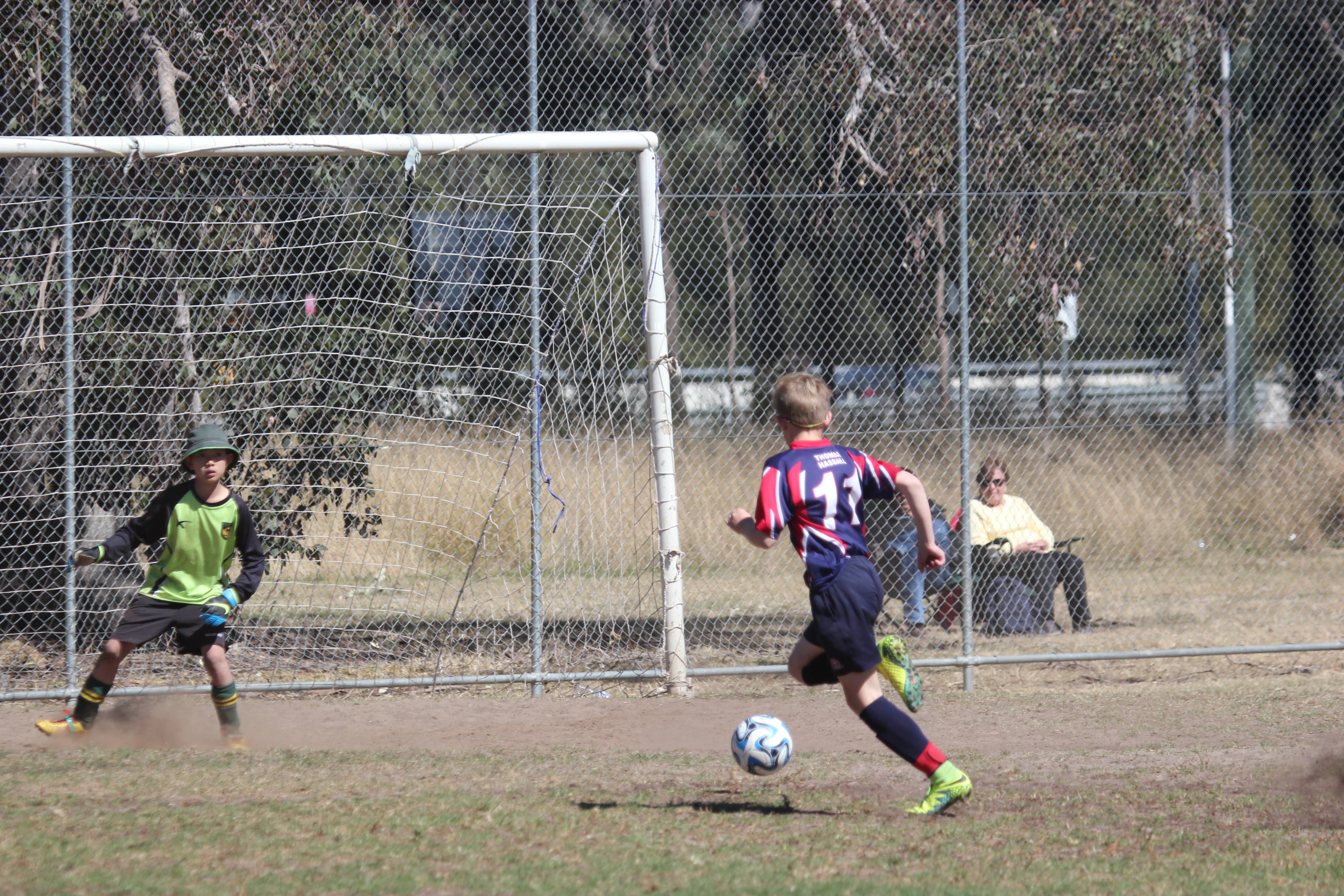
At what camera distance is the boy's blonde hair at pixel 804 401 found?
4953 mm

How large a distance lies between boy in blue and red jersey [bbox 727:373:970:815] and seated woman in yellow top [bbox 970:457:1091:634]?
424 cm

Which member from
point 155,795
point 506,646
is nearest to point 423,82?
point 506,646

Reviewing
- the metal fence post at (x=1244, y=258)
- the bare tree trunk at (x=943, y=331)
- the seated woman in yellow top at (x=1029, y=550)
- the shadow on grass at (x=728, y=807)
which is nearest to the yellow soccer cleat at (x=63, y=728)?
the shadow on grass at (x=728, y=807)

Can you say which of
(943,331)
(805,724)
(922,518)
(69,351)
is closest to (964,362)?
(943,331)

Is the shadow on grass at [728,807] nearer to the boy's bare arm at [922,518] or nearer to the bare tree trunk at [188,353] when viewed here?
the boy's bare arm at [922,518]

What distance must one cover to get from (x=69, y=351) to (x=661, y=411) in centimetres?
Result: 326

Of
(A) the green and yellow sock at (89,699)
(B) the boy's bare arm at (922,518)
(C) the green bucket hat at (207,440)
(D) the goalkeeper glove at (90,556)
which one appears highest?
(C) the green bucket hat at (207,440)

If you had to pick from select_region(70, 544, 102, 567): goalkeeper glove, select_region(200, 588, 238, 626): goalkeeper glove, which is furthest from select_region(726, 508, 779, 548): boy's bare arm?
select_region(70, 544, 102, 567): goalkeeper glove

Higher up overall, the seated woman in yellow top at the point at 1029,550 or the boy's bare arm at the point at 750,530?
the boy's bare arm at the point at 750,530

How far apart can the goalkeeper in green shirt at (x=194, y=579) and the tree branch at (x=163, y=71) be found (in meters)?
2.80

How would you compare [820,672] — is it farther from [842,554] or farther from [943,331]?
[943,331]

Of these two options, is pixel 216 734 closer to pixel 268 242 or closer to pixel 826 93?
pixel 268 242

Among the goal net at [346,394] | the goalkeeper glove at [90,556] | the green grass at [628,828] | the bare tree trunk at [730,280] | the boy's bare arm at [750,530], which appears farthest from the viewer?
the bare tree trunk at [730,280]

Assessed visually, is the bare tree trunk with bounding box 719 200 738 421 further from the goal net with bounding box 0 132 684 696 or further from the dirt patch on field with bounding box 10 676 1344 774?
the dirt patch on field with bounding box 10 676 1344 774
